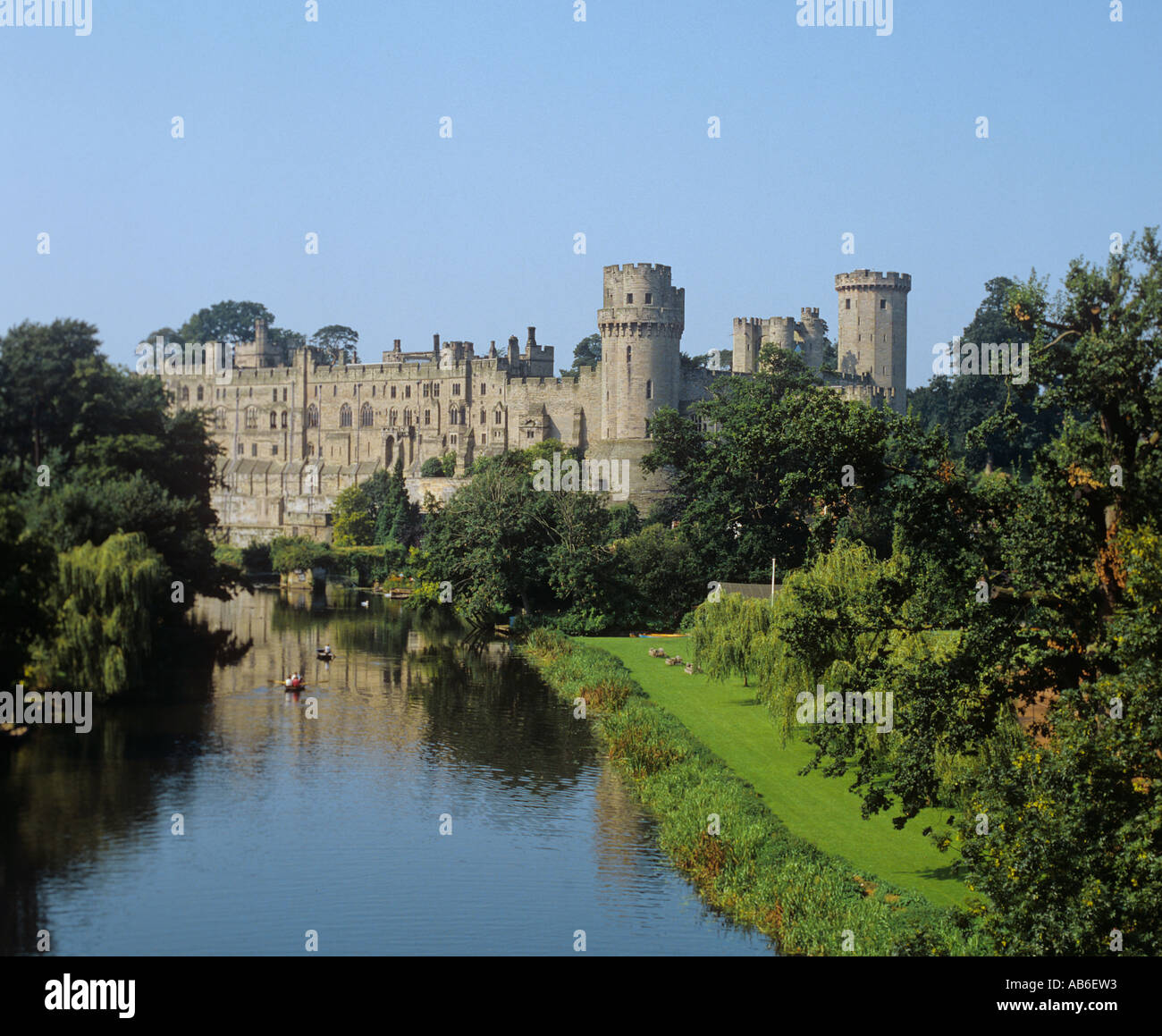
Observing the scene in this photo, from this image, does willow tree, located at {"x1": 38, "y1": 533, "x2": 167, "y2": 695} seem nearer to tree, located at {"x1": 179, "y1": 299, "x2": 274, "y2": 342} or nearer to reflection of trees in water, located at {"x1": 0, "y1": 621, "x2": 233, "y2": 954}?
reflection of trees in water, located at {"x1": 0, "y1": 621, "x2": 233, "y2": 954}

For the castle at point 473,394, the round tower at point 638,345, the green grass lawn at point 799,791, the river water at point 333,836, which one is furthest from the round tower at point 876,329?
the river water at point 333,836

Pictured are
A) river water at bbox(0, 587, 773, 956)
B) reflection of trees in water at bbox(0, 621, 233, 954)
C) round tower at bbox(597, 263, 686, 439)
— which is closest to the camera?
river water at bbox(0, 587, 773, 956)

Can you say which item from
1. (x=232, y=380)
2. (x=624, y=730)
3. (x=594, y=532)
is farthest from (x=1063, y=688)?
(x=232, y=380)

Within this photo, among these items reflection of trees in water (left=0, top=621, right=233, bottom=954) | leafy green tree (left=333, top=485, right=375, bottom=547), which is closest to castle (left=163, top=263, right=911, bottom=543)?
leafy green tree (left=333, top=485, right=375, bottom=547)

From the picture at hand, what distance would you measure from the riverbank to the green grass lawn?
1.30 feet

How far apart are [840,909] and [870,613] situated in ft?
12.9

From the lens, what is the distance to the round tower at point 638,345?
7250 centimetres

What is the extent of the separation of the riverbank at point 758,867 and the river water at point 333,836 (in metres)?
0.46

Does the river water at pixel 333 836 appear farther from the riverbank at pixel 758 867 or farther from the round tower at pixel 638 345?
the round tower at pixel 638 345

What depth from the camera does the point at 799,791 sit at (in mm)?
23203

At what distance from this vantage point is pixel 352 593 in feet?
209

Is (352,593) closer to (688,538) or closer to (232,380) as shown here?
(688,538)

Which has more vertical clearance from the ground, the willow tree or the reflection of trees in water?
the willow tree

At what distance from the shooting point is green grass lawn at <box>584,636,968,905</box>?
19109 mm
